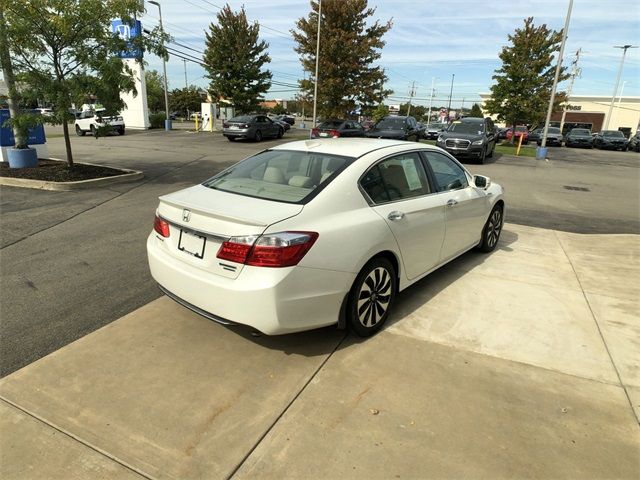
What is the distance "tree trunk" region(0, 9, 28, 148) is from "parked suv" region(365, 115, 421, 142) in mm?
13560

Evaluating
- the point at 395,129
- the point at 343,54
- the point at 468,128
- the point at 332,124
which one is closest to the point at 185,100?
the point at 343,54

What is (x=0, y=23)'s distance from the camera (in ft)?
27.5

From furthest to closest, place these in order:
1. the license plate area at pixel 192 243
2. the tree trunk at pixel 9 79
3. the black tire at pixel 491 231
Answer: the tree trunk at pixel 9 79, the black tire at pixel 491 231, the license plate area at pixel 192 243

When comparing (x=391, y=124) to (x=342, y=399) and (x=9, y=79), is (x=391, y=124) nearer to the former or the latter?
(x=9, y=79)

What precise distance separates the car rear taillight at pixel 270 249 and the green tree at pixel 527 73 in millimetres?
30212

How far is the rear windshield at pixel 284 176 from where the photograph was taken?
3416 mm

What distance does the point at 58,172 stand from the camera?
10086 mm

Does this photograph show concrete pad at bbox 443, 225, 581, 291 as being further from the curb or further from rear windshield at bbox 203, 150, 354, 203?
the curb

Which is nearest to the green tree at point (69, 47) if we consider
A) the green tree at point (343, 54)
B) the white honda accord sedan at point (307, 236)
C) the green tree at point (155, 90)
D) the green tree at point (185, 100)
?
the white honda accord sedan at point (307, 236)

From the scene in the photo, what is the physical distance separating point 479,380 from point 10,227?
647cm

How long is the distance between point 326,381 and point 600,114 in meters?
83.9

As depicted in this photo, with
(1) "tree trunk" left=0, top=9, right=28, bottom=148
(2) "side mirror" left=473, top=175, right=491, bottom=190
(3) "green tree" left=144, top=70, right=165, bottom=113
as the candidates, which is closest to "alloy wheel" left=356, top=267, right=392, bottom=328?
(2) "side mirror" left=473, top=175, right=491, bottom=190

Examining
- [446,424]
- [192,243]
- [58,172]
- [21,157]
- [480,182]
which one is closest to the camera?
[446,424]

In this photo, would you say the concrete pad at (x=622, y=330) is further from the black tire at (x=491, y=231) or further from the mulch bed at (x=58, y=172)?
the mulch bed at (x=58, y=172)
